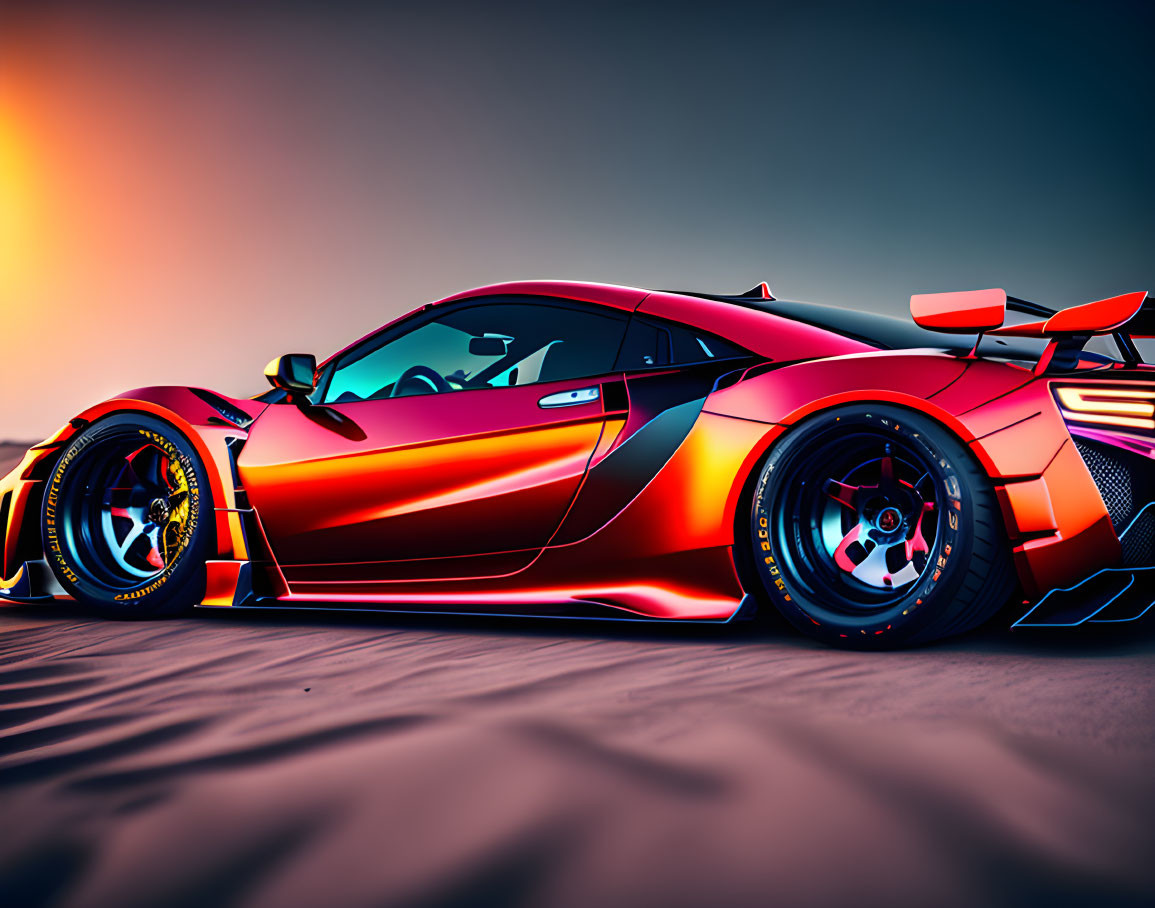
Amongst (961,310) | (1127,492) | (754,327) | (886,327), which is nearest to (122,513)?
(754,327)

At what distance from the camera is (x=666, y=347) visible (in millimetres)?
2707

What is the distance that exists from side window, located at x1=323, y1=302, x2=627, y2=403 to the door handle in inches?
8.5

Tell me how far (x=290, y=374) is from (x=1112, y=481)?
2585mm

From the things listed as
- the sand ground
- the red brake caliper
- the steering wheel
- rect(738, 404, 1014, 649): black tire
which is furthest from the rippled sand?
the steering wheel

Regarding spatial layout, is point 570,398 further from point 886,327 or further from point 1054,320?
point 1054,320

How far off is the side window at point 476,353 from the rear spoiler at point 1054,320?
1060 millimetres

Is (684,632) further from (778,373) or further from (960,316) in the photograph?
(960,316)

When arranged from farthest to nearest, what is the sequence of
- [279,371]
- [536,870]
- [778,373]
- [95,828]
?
[279,371] → [778,373] → [95,828] → [536,870]

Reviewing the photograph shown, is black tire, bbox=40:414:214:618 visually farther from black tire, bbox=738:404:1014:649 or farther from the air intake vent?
the air intake vent

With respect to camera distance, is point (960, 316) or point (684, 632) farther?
point (684, 632)

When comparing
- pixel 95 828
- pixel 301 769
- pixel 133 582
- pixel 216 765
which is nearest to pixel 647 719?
pixel 301 769

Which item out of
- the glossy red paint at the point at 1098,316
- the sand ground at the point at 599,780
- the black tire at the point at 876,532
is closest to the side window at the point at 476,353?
the black tire at the point at 876,532

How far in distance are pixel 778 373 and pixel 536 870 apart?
171 centimetres

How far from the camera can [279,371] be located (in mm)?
3113
